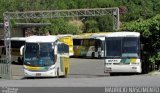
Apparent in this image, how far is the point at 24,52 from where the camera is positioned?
27844 mm

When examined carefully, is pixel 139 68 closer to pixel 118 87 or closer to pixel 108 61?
pixel 108 61

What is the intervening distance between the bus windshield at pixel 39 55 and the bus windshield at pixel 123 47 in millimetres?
3885

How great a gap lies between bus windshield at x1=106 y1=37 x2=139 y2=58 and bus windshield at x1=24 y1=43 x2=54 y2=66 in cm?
389

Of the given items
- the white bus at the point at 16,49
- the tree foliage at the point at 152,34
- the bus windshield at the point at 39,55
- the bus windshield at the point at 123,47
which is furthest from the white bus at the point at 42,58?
the white bus at the point at 16,49

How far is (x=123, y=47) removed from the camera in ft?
83.9

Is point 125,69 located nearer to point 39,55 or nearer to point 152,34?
point 152,34

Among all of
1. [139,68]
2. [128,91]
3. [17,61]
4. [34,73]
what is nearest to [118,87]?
[128,91]

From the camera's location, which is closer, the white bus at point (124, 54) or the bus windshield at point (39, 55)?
the white bus at point (124, 54)

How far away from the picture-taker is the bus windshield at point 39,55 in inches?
1086

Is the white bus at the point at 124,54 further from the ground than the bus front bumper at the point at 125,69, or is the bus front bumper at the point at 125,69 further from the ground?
the white bus at the point at 124,54

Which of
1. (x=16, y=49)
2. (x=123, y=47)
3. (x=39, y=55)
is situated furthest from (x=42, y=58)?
(x=16, y=49)

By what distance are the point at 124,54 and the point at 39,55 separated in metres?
5.39

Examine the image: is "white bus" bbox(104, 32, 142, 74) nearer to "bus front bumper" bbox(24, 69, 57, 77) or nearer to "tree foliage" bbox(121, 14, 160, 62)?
"tree foliage" bbox(121, 14, 160, 62)

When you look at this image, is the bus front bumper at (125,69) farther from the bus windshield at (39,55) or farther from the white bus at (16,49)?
the white bus at (16,49)
